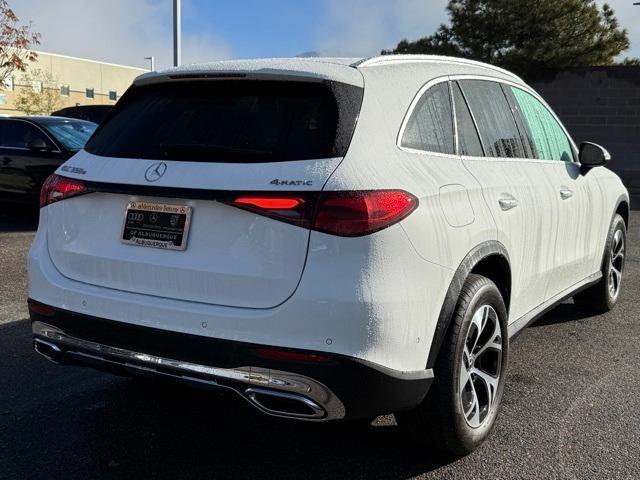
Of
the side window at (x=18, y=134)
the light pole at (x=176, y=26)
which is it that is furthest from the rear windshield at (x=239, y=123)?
the light pole at (x=176, y=26)

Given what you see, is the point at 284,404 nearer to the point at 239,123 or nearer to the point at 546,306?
the point at 239,123

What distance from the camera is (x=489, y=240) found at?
310cm

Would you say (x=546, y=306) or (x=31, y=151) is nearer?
(x=546, y=306)

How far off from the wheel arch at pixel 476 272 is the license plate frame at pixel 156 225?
1.05m

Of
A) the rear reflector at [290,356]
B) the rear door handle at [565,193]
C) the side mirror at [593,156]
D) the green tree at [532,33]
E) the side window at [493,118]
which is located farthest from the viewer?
the green tree at [532,33]

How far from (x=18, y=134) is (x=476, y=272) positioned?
28.4ft

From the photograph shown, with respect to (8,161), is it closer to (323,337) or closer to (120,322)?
(120,322)

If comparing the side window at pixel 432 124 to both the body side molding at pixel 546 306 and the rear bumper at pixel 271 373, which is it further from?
the body side molding at pixel 546 306

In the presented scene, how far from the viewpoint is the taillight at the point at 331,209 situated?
2.45 metres

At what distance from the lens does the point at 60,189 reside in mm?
3018

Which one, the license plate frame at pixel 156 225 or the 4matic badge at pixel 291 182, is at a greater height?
the 4matic badge at pixel 291 182

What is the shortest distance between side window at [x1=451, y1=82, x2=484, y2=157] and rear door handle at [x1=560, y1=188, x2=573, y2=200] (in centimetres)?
97

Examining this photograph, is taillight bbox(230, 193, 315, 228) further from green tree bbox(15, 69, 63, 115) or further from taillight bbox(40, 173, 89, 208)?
green tree bbox(15, 69, 63, 115)

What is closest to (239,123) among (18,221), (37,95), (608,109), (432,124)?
(432,124)
